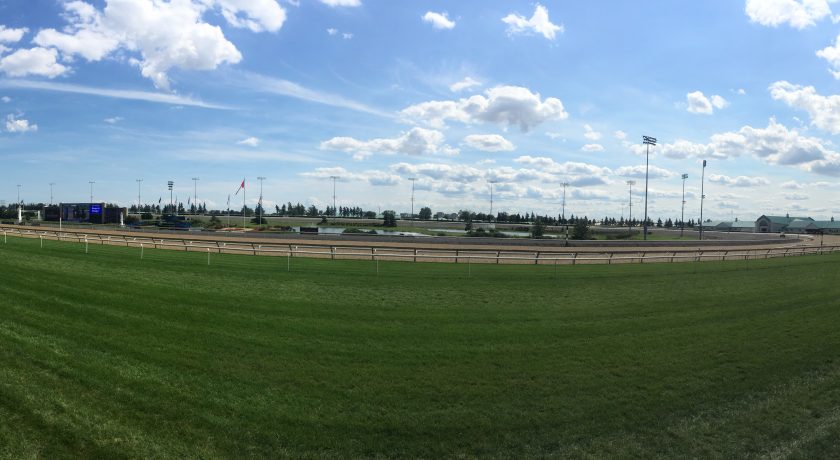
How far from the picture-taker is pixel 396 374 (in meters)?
8.97

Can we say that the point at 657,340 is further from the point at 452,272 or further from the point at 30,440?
the point at 452,272

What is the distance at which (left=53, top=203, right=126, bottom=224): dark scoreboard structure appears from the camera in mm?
92850

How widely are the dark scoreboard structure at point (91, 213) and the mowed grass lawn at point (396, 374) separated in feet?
292

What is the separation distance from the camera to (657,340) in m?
12.0

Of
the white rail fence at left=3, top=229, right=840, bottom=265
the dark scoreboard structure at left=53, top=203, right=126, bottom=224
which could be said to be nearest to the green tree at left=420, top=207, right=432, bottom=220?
the dark scoreboard structure at left=53, top=203, right=126, bottom=224

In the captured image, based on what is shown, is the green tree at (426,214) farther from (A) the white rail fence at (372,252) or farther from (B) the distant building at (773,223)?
(A) the white rail fence at (372,252)

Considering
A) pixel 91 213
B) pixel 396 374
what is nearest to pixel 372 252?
pixel 396 374

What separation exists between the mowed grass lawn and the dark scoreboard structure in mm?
88952

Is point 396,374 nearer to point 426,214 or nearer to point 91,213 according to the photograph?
point 91,213

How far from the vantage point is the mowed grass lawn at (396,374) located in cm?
656

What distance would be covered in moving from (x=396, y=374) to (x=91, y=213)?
10185cm

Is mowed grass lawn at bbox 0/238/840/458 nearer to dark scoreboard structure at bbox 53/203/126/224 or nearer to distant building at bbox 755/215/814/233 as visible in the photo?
dark scoreboard structure at bbox 53/203/126/224

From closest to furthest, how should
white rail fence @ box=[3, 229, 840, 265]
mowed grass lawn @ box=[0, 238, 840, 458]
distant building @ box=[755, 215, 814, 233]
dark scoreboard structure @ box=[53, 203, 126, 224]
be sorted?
mowed grass lawn @ box=[0, 238, 840, 458] → white rail fence @ box=[3, 229, 840, 265] → dark scoreboard structure @ box=[53, 203, 126, 224] → distant building @ box=[755, 215, 814, 233]

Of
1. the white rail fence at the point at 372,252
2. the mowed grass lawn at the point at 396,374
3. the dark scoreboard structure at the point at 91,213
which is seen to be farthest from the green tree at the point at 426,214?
the mowed grass lawn at the point at 396,374
